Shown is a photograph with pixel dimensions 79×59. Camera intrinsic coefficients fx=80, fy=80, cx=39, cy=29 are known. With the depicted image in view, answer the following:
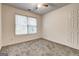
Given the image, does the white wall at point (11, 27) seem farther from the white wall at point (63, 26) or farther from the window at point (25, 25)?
the white wall at point (63, 26)

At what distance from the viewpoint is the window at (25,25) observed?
1345 millimetres

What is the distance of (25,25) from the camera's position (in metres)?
1.38

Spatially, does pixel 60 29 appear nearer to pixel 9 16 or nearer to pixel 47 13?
pixel 47 13

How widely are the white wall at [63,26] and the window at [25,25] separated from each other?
0.20 metres

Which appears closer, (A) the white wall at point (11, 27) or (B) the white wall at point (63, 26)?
(A) the white wall at point (11, 27)

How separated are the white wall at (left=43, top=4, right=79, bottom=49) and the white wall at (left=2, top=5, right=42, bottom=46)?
0.57 ft

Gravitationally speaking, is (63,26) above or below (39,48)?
above

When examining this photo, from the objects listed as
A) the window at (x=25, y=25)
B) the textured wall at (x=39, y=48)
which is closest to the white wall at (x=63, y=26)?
the textured wall at (x=39, y=48)

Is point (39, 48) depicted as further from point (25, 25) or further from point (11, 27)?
point (11, 27)

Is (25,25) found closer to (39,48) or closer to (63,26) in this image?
(39,48)

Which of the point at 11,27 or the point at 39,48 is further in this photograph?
the point at 39,48

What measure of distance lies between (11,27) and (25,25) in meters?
0.24

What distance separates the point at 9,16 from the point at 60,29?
0.93 metres

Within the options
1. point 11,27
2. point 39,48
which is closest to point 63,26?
point 39,48
